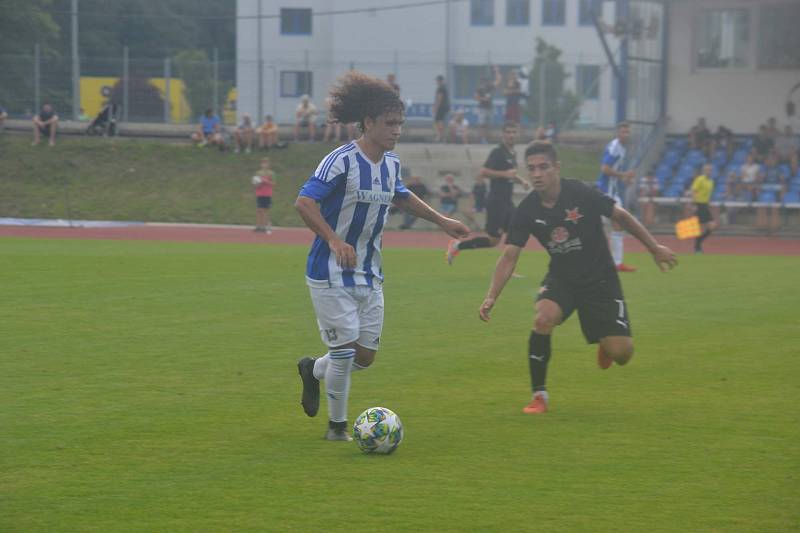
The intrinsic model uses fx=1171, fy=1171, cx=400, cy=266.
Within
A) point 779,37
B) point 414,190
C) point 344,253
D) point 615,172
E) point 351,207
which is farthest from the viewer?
point 779,37

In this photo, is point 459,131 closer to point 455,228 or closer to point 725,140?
point 725,140

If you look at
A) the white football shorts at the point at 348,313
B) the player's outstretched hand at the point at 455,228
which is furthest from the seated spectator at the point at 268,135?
the white football shorts at the point at 348,313

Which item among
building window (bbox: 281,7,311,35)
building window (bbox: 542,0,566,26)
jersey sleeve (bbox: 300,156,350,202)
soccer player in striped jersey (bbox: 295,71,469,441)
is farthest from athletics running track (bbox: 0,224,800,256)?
building window (bbox: 542,0,566,26)

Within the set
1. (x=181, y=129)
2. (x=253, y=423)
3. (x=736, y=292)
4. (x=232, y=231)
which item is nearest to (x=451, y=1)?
(x=181, y=129)

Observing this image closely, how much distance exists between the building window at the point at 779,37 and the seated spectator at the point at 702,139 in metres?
2.54

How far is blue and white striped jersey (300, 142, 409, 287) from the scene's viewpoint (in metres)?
6.73

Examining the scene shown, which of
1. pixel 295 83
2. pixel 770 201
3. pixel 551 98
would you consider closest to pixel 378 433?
pixel 770 201

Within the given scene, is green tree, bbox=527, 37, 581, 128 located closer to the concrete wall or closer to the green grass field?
the concrete wall

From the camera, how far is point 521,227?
812cm

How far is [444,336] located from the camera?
11.4m

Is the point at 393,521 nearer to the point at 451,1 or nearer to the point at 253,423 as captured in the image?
the point at 253,423

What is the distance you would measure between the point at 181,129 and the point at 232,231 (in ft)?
35.8

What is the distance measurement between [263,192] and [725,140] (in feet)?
41.6

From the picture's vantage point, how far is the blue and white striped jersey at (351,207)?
6.73m
